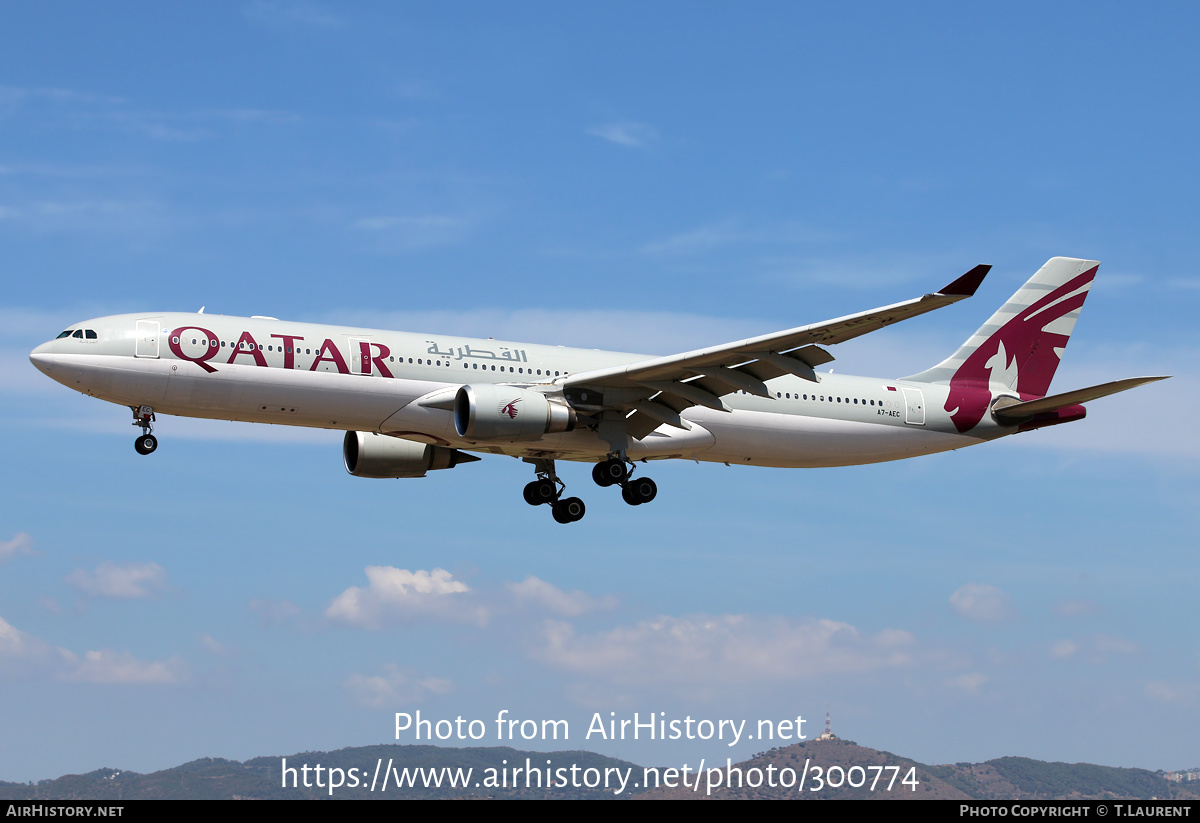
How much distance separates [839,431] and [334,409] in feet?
50.2

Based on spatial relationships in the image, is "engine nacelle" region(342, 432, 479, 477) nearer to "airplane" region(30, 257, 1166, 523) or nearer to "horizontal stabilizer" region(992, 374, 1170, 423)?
"airplane" region(30, 257, 1166, 523)

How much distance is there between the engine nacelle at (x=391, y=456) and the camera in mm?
38188

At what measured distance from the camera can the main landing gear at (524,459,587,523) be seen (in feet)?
126

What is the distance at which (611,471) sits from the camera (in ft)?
116

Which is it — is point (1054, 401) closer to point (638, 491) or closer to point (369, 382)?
point (638, 491)

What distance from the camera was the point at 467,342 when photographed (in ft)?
112

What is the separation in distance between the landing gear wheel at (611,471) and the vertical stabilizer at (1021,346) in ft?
37.0

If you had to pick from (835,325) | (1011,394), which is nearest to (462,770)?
(1011,394)

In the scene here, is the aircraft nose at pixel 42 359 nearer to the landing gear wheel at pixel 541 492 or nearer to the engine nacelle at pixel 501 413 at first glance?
the engine nacelle at pixel 501 413

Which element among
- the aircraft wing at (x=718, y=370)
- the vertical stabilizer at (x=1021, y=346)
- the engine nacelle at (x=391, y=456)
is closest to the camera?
the aircraft wing at (x=718, y=370)

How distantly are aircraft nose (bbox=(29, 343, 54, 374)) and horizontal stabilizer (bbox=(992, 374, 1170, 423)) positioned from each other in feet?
90.5

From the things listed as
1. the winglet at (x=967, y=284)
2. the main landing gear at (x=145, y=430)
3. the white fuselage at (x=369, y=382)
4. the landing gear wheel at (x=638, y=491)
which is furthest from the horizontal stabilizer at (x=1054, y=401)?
the main landing gear at (x=145, y=430)
